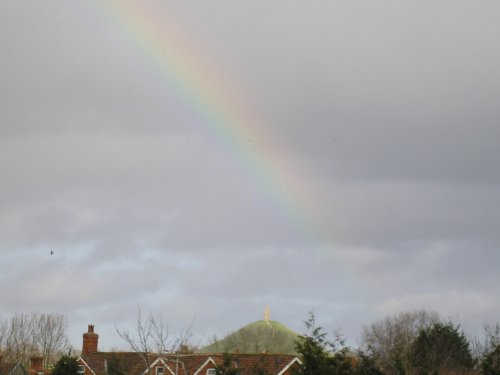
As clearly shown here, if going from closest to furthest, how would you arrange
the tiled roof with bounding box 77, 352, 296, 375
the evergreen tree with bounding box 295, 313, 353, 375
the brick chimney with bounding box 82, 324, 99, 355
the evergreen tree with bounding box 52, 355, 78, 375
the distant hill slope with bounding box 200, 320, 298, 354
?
the evergreen tree with bounding box 295, 313, 353, 375 < the evergreen tree with bounding box 52, 355, 78, 375 < the tiled roof with bounding box 77, 352, 296, 375 < the brick chimney with bounding box 82, 324, 99, 355 < the distant hill slope with bounding box 200, 320, 298, 354

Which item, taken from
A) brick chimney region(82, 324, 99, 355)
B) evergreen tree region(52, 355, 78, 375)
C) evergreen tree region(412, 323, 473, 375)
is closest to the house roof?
brick chimney region(82, 324, 99, 355)

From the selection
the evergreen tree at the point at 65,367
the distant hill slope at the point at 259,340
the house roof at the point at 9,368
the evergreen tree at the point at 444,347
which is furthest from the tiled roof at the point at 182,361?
the distant hill slope at the point at 259,340

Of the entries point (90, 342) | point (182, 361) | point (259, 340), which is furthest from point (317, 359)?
point (259, 340)

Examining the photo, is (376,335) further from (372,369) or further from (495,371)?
(372,369)

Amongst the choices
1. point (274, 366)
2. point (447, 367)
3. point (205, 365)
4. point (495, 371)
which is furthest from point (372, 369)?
point (447, 367)

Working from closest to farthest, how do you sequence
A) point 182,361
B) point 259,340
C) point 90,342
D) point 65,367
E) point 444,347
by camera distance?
point 182,361
point 65,367
point 90,342
point 444,347
point 259,340

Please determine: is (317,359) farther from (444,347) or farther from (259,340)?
(259,340)

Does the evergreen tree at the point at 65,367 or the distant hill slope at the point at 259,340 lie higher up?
the distant hill slope at the point at 259,340

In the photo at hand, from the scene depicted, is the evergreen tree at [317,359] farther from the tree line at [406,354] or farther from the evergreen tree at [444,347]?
the evergreen tree at [444,347]

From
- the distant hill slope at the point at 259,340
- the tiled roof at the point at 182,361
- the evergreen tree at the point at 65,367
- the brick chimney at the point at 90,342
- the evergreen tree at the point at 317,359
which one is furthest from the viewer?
the distant hill slope at the point at 259,340

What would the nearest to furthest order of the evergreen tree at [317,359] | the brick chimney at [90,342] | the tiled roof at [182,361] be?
the evergreen tree at [317,359] → the tiled roof at [182,361] → the brick chimney at [90,342]

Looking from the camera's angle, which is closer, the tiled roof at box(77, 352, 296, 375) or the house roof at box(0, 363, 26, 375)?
the tiled roof at box(77, 352, 296, 375)

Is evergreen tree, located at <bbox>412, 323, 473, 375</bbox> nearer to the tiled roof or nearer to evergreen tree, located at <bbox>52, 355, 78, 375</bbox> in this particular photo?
the tiled roof

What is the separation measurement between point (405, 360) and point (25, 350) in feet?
266
